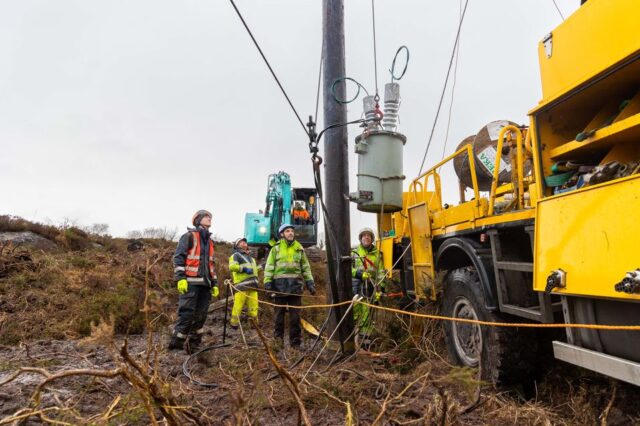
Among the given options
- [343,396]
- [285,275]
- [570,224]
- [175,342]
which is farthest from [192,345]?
[570,224]

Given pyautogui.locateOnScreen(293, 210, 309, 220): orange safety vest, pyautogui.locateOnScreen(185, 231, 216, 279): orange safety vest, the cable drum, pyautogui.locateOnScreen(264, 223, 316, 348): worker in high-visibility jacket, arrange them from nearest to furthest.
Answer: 1. the cable drum
2. pyautogui.locateOnScreen(185, 231, 216, 279): orange safety vest
3. pyautogui.locateOnScreen(264, 223, 316, 348): worker in high-visibility jacket
4. pyautogui.locateOnScreen(293, 210, 309, 220): orange safety vest

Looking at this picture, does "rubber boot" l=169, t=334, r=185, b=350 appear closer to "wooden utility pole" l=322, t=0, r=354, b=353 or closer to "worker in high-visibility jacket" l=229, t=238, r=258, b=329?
"worker in high-visibility jacket" l=229, t=238, r=258, b=329

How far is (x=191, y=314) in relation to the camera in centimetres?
553

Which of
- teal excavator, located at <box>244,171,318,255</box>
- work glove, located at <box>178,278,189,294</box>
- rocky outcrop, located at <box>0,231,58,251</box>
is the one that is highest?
teal excavator, located at <box>244,171,318,255</box>

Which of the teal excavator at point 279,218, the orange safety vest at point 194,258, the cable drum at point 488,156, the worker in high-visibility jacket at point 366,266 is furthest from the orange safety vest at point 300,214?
the cable drum at point 488,156

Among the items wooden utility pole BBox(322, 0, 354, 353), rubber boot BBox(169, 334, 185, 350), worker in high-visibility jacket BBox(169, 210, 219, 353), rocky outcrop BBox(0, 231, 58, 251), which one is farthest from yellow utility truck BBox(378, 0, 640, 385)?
rocky outcrop BBox(0, 231, 58, 251)

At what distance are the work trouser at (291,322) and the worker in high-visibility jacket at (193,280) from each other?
1.05 m

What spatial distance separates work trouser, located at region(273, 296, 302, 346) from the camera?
5855mm

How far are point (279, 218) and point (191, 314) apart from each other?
8816 mm

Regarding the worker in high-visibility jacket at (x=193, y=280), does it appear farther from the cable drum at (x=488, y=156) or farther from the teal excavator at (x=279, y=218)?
the teal excavator at (x=279, y=218)

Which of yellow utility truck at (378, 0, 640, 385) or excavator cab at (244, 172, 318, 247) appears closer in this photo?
yellow utility truck at (378, 0, 640, 385)

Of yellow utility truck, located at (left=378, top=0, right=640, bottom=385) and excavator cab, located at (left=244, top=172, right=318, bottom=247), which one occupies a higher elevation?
excavator cab, located at (left=244, top=172, right=318, bottom=247)

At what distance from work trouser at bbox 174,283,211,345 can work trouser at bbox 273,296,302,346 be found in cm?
112

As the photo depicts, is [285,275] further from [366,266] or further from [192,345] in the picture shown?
[192,345]
